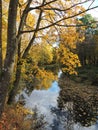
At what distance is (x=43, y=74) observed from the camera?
1352 centimetres

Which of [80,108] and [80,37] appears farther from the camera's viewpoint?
[80,108]

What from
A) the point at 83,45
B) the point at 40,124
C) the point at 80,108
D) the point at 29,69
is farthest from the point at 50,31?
the point at 83,45

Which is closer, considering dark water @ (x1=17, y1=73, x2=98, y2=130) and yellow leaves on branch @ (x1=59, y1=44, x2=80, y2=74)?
yellow leaves on branch @ (x1=59, y1=44, x2=80, y2=74)

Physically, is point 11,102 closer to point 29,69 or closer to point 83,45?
point 29,69

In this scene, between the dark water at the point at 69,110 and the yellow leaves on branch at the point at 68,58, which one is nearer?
the yellow leaves on branch at the point at 68,58

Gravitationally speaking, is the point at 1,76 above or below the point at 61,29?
below

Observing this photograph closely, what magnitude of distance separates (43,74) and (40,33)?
99.1 inches

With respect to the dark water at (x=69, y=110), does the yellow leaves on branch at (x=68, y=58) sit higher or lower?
higher

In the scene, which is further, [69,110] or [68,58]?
[69,110]

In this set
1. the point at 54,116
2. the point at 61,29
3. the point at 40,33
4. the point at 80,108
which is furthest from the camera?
the point at 80,108

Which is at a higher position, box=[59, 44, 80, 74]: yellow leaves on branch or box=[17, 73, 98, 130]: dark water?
box=[59, 44, 80, 74]: yellow leaves on branch

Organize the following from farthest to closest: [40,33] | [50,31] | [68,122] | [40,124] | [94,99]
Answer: [94,99] → [68,122] → [40,124] → [40,33] → [50,31]

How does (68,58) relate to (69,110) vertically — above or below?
above

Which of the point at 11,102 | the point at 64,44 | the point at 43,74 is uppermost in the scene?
the point at 64,44
